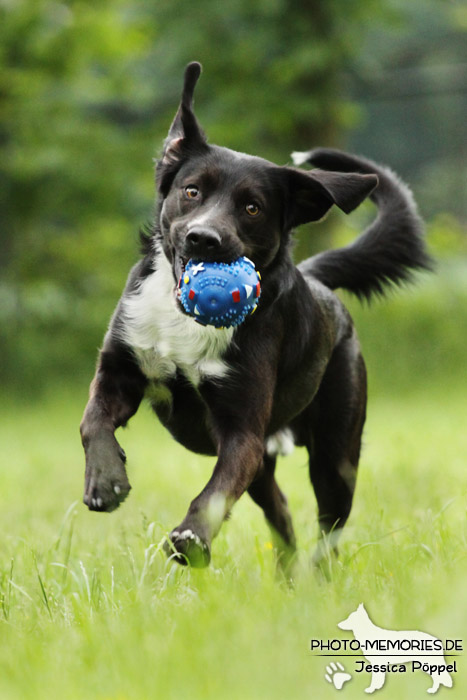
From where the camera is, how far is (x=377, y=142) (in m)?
36.5

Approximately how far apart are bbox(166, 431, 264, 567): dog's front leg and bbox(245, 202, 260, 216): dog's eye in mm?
907

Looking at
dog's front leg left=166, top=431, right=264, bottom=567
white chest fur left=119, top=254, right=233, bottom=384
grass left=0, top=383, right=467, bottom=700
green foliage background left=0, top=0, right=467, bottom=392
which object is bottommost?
grass left=0, top=383, right=467, bottom=700

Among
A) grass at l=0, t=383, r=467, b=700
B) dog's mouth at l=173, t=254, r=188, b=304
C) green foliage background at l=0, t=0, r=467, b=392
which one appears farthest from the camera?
green foliage background at l=0, t=0, r=467, b=392

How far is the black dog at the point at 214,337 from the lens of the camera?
361 cm

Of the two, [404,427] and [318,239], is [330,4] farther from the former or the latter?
[404,427]

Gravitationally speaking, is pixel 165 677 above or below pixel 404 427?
below

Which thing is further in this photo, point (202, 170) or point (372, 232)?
point (372, 232)

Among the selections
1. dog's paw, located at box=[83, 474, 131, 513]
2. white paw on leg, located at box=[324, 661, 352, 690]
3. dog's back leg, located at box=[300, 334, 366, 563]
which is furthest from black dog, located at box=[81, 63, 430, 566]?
white paw on leg, located at box=[324, 661, 352, 690]

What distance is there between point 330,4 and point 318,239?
10.7 ft

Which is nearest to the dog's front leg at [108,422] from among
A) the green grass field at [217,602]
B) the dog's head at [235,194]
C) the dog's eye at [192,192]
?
the green grass field at [217,602]

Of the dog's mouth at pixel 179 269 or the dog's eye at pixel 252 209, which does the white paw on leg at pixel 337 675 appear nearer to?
the dog's mouth at pixel 179 269

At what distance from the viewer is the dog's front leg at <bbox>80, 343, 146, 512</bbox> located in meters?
3.52

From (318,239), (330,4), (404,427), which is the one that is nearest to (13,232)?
(318,239)

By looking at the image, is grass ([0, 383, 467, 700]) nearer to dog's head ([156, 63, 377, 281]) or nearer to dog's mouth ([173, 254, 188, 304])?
dog's mouth ([173, 254, 188, 304])
